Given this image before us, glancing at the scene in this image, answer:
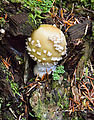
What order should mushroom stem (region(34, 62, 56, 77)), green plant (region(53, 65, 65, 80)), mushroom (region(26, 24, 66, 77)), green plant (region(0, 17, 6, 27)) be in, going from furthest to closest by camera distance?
mushroom stem (region(34, 62, 56, 77))
green plant (region(53, 65, 65, 80))
mushroom (region(26, 24, 66, 77))
green plant (region(0, 17, 6, 27))

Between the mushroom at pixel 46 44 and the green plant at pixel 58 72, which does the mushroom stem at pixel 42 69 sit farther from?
the mushroom at pixel 46 44

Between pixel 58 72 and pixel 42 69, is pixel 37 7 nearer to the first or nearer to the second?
pixel 42 69

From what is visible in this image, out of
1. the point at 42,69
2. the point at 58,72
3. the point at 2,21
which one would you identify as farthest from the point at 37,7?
the point at 58,72

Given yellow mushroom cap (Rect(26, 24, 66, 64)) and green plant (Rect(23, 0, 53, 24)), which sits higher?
green plant (Rect(23, 0, 53, 24))

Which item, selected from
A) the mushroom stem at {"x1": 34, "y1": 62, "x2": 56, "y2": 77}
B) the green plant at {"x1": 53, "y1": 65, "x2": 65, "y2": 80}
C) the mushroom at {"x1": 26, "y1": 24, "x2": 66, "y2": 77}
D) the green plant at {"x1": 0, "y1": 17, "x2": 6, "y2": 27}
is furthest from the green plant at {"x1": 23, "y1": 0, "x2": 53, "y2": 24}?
the green plant at {"x1": 53, "y1": 65, "x2": 65, "y2": 80}

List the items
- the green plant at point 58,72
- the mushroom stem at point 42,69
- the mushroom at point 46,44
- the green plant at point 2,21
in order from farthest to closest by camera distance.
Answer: the mushroom stem at point 42,69 < the green plant at point 58,72 < the mushroom at point 46,44 < the green plant at point 2,21

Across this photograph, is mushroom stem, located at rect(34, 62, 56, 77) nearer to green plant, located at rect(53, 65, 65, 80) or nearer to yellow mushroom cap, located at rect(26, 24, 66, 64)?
green plant, located at rect(53, 65, 65, 80)

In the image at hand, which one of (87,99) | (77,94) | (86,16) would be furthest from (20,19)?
(87,99)

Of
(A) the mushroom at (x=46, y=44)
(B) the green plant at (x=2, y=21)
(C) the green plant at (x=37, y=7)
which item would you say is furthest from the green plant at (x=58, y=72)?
(B) the green plant at (x=2, y=21)
